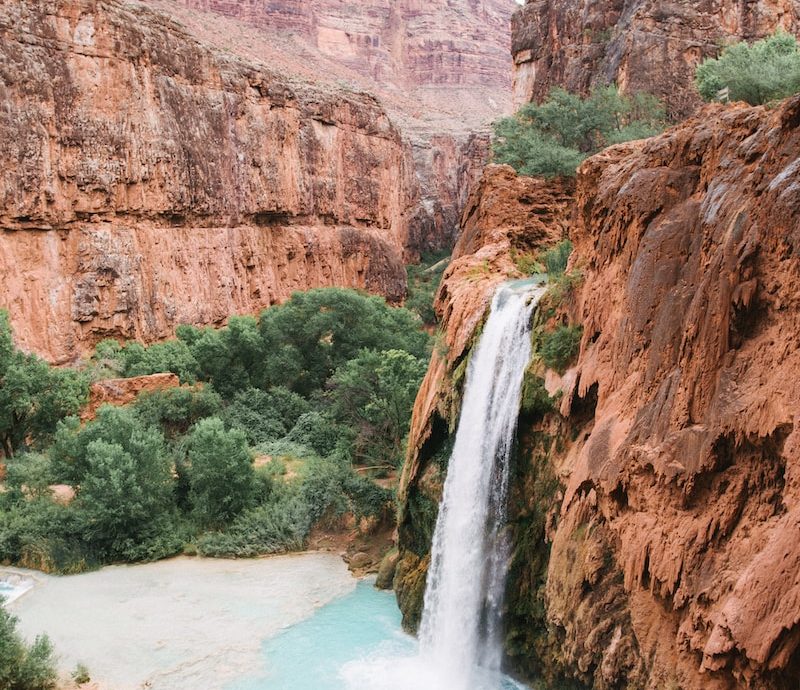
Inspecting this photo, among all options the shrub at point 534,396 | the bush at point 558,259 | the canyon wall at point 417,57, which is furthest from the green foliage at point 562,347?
the canyon wall at point 417,57

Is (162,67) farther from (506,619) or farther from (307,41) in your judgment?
(307,41)

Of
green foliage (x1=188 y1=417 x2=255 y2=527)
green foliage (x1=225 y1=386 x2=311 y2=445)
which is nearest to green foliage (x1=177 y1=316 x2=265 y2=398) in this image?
green foliage (x1=225 y1=386 x2=311 y2=445)

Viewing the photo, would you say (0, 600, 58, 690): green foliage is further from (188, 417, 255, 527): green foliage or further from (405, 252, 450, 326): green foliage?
(405, 252, 450, 326): green foliage

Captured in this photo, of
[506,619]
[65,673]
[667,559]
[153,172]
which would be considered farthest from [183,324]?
[667,559]

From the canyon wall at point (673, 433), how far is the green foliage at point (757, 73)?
3740 mm

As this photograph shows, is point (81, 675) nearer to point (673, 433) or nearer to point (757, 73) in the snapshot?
point (673, 433)

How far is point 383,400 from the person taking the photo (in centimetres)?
2358

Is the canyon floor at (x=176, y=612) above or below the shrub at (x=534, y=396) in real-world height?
below

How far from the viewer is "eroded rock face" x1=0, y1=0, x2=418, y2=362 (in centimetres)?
3103

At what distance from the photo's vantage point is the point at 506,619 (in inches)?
501

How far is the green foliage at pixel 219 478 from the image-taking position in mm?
20641

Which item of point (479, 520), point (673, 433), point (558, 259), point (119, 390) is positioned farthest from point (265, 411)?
point (673, 433)

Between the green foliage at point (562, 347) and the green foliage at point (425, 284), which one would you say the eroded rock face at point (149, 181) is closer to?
the green foliage at point (425, 284)

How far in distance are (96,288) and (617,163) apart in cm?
2502
